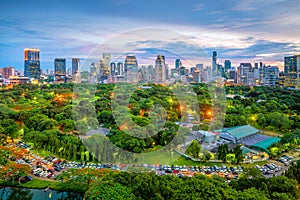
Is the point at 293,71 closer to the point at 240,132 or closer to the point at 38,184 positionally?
the point at 240,132

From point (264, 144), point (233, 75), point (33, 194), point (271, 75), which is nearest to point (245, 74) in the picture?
point (233, 75)

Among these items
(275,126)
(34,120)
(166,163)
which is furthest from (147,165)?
Result: (275,126)

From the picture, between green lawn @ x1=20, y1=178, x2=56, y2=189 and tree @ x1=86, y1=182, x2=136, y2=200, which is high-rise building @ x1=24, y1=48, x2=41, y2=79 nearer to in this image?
green lawn @ x1=20, y1=178, x2=56, y2=189

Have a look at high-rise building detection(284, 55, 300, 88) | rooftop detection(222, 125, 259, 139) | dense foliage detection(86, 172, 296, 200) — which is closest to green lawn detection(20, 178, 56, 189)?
dense foliage detection(86, 172, 296, 200)

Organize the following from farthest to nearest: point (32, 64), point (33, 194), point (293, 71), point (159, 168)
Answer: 1. point (32, 64)
2. point (293, 71)
3. point (159, 168)
4. point (33, 194)

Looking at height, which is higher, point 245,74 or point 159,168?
point 245,74

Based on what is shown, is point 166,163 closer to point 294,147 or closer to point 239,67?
point 294,147

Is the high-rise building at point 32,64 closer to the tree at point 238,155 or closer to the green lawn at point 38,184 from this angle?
the green lawn at point 38,184
